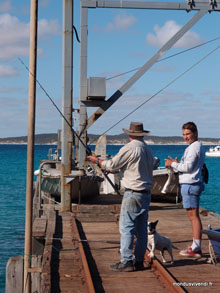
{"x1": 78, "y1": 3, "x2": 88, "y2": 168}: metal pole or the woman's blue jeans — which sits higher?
{"x1": 78, "y1": 3, "x2": 88, "y2": 168}: metal pole

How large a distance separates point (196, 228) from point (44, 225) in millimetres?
3709

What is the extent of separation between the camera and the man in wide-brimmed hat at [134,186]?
25.3 ft

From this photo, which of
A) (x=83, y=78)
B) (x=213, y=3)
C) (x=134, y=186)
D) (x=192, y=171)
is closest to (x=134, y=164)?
(x=134, y=186)

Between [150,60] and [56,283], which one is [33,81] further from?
[150,60]

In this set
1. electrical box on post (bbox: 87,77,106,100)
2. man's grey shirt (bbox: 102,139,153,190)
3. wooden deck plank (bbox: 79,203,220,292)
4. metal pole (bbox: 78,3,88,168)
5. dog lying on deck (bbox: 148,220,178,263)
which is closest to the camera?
wooden deck plank (bbox: 79,203,220,292)

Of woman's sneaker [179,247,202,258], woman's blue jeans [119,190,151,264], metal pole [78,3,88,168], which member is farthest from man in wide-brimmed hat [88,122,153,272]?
metal pole [78,3,88,168]

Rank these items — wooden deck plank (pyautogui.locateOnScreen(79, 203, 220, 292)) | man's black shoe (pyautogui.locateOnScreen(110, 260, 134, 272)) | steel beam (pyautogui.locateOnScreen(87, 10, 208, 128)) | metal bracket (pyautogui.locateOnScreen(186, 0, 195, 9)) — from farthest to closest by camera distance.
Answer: steel beam (pyautogui.locateOnScreen(87, 10, 208, 128)) → metal bracket (pyautogui.locateOnScreen(186, 0, 195, 9)) → man's black shoe (pyautogui.locateOnScreen(110, 260, 134, 272)) → wooden deck plank (pyautogui.locateOnScreen(79, 203, 220, 292))

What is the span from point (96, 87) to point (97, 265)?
5634mm

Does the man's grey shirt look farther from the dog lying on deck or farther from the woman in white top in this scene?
the woman in white top

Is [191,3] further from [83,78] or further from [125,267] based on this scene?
[125,267]

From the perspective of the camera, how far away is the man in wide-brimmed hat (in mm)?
7719

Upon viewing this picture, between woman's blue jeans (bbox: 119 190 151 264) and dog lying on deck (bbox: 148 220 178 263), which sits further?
dog lying on deck (bbox: 148 220 178 263)

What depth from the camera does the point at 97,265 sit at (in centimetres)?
836

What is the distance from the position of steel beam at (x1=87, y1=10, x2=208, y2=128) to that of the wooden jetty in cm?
276
